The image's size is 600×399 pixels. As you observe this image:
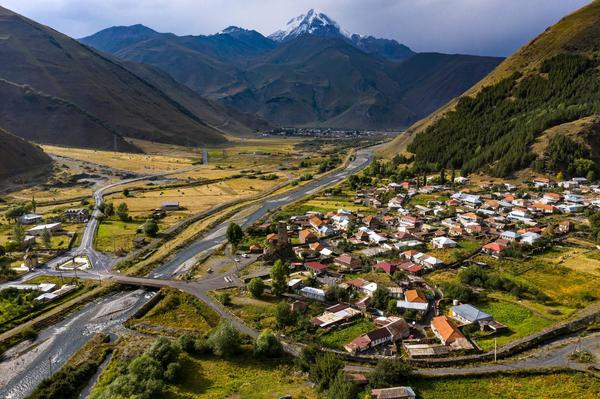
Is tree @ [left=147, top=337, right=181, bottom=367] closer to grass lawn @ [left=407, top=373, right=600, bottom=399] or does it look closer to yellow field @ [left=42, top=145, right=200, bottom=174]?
grass lawn @ [left=407, top=373, right=600, bottom=399]

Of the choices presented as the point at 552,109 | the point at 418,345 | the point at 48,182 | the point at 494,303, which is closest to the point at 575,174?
the point at 552,109

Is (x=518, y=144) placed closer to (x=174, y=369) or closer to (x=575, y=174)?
(x=575, y=174)

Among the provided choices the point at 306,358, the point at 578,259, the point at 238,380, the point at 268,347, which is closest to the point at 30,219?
the point at 268,347

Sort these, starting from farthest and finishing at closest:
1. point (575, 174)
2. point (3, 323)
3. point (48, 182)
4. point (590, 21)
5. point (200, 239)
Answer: point (590, 21) < point (48, 182) < point (575, 174) < point (200, 239) < point (3, 323)

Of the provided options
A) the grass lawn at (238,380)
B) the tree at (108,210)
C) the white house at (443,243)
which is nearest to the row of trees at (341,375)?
the grass lawn at (238,380)

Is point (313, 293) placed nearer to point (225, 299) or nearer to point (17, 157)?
point (225, 299)

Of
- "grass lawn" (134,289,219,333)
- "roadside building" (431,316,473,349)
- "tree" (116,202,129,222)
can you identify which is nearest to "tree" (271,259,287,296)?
"grass lawn" (134,289,219,333)
